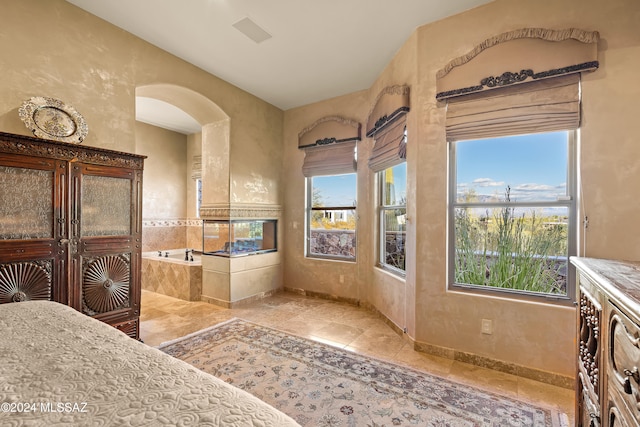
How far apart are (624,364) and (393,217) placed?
2666 mm

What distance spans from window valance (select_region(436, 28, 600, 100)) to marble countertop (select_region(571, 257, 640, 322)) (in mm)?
1488

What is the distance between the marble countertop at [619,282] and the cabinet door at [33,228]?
310 cm

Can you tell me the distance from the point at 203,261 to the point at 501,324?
11.8 feet

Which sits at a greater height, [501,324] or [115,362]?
[115,362]

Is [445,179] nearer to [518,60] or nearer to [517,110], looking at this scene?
[517,110]

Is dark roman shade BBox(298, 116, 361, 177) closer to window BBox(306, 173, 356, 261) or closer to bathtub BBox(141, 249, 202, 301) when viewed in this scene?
window BBox(306, 173, 356, 261)

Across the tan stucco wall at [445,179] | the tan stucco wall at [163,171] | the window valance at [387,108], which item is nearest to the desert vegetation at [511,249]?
the tan stucco wall at [445,179]

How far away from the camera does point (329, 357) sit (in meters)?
2.54

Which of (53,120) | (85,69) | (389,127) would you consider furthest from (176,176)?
(389,127)

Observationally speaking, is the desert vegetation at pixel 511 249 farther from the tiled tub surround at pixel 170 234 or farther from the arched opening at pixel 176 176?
the tiled tub surround at pixel 170 234

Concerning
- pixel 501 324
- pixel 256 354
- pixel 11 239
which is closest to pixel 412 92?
pixel 501 324

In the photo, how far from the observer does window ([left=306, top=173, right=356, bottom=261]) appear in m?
4.28

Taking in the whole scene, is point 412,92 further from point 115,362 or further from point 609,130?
point 115,362

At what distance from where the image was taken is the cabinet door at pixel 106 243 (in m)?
2.26
